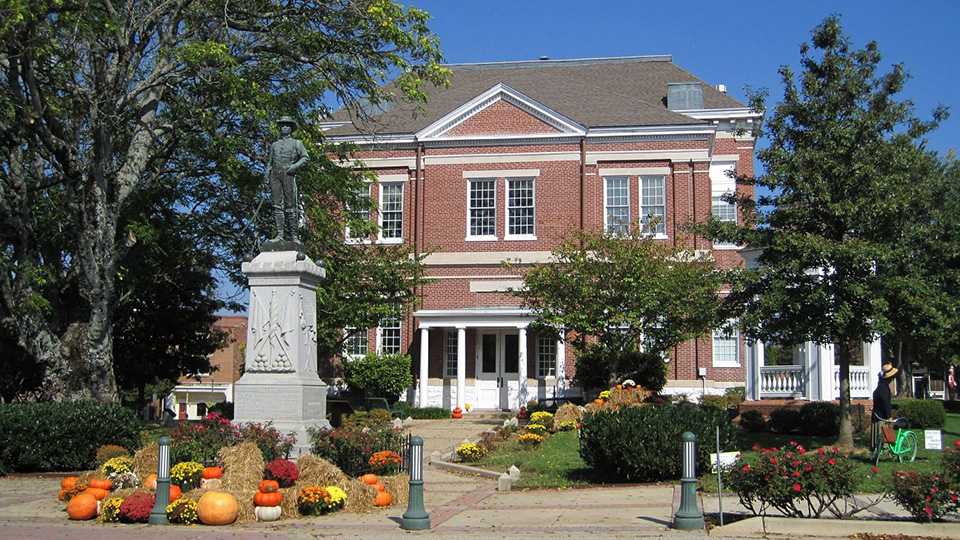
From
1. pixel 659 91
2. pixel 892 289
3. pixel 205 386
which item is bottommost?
pixel 205 386

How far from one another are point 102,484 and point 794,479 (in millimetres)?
9023

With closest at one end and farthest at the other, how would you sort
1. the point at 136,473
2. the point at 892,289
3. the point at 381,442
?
the point at 136,473 < the point at 381,442 < the point at 892,289

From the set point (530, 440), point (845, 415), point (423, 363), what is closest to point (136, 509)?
point (530, 440)

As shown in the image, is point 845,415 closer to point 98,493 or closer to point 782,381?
point 782,381

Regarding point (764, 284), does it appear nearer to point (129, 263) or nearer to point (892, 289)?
point (892, 289)

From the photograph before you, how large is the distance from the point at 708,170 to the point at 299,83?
16823 mm

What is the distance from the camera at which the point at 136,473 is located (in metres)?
13.1

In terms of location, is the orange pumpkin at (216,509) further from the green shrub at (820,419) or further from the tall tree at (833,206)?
the green shrub at (820,419)

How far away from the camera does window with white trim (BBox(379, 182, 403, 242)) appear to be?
34.9 metres

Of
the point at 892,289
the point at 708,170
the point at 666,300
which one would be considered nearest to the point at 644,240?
the point at 666,300

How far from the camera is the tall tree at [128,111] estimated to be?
1914 centimetres

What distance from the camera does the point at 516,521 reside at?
447 inches

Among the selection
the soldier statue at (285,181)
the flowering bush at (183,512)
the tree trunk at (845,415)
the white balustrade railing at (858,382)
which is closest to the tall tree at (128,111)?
the soldier statue at (285,181)

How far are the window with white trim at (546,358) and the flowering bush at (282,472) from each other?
21082 millimetres
